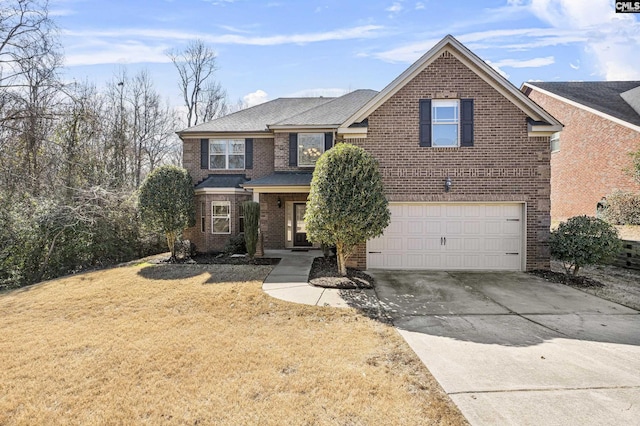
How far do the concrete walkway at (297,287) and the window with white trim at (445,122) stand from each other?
19.2 ft

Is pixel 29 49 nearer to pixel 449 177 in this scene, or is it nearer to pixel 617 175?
pixel 449 177

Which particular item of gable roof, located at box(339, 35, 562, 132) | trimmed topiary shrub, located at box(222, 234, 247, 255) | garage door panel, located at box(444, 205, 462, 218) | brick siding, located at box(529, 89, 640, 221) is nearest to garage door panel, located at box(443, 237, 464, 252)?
garage door panel, located at box(444, 205, 462, 218)

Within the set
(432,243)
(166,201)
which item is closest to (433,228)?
(432,243)

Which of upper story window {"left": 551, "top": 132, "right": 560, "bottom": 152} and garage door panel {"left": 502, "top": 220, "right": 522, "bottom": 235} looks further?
upper story window {"left": 551, "top": 132, "right": 560, "bottom": 152}

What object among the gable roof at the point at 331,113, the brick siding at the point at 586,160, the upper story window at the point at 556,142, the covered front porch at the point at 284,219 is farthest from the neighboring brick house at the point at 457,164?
the upper story window at the point at 556,142

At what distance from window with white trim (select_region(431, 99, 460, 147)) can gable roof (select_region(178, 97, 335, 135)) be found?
7740mm

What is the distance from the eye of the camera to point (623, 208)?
13.3 meters

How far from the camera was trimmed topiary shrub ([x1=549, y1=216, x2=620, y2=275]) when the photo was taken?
827 cm

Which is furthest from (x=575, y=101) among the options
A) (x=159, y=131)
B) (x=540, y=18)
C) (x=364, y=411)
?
(x=159, y=131)

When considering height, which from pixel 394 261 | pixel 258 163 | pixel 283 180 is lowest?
pixel 394 261

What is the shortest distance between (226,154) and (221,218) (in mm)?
3311

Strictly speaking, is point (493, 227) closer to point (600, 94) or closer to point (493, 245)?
point (493, 245)

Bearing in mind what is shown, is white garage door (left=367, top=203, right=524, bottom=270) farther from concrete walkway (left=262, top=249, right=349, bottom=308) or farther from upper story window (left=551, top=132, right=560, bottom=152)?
upper story window (left=551, top=132, right=560, bottom=152)

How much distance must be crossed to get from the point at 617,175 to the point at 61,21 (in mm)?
23961
